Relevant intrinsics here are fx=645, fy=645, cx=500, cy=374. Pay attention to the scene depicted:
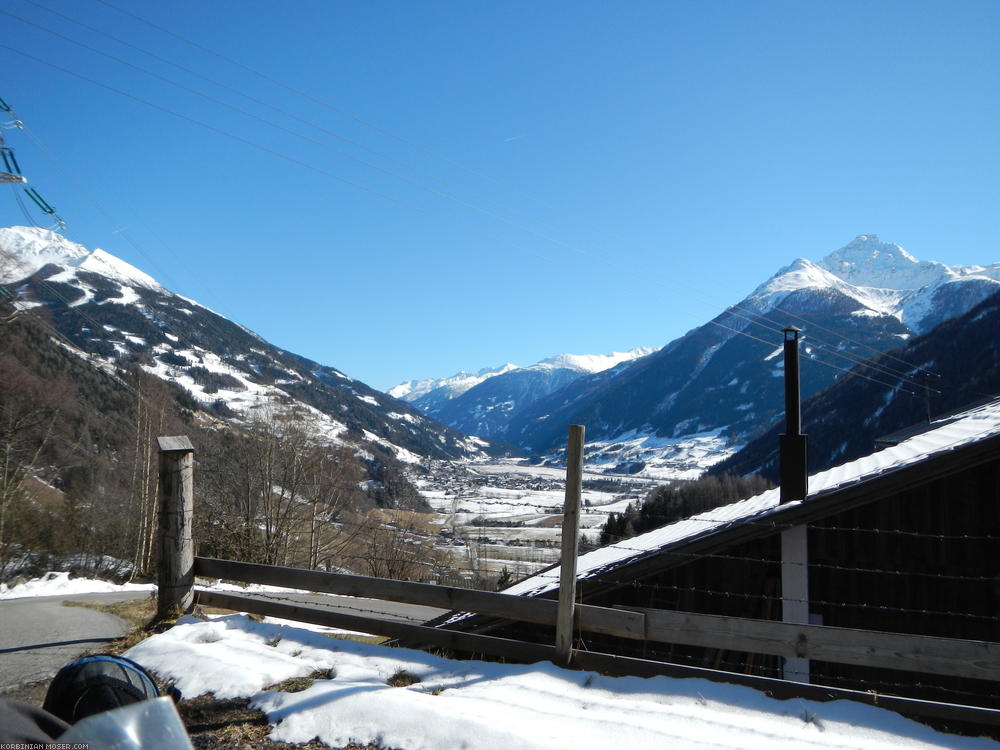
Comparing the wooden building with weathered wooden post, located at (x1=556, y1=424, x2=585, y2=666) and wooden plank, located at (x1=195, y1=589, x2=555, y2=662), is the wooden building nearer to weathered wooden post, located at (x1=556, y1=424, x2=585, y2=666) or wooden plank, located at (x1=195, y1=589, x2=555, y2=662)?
wooden plank, located at (x1=195, y1=589, x2=555, y2=662)

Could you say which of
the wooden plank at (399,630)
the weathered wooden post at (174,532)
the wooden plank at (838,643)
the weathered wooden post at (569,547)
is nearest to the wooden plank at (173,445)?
the weathered wooden post at (174,532)

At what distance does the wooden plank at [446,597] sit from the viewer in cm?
489

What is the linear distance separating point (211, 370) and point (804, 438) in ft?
518

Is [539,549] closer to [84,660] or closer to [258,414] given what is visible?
[258,414]

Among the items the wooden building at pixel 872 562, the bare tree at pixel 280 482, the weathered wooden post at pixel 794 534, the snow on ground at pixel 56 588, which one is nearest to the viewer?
the wooden building at pixel 872 562

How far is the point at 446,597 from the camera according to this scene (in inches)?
207

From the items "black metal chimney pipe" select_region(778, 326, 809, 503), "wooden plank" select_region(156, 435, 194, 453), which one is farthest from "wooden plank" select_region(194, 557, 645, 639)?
"black metal chimney pipe" select_region(778, 326, 809, 503)

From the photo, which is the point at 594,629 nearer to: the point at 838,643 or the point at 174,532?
the point at 838,643

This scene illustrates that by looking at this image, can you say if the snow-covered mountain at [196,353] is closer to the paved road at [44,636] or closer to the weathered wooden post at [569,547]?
the paved road at [44,636]

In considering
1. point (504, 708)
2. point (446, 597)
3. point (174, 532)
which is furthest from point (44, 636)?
point (504, 708)

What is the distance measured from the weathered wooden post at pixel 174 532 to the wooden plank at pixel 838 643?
4594 mm

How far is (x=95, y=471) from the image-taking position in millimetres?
33875

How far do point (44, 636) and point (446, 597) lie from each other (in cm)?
451

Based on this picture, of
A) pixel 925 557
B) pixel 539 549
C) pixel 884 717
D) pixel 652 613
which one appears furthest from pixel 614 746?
pixel 539 549
